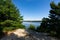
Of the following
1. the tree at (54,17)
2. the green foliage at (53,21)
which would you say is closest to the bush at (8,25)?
the green foliage at (53,21)

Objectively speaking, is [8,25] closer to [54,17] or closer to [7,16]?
[7,16]

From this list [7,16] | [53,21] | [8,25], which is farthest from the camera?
[7,16]

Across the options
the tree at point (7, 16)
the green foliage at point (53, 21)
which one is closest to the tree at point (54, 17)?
the green foliage at point (53, 21)

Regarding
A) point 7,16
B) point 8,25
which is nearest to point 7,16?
point 7,16

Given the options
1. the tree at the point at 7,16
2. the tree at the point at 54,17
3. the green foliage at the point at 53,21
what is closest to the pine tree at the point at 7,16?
the tree at the point at 7,16

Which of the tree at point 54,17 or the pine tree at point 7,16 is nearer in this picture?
the tree at point 54,17

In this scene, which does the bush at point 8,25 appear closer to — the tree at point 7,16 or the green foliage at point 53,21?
the tree at point 7,16

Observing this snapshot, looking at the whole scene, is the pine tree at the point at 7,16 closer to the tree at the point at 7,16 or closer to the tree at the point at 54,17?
the tree at the point at 7,16

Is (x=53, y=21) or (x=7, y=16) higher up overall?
(x=7, y=16)

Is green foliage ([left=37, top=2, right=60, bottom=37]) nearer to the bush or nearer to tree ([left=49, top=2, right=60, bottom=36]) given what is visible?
tree ([left=49, top=2, right=60, bottom=36])

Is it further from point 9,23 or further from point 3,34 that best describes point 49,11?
point 3,34

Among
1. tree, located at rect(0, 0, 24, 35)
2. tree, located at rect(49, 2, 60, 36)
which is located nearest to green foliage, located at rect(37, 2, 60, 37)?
tree, located at rect(49, 2, 60, 36)

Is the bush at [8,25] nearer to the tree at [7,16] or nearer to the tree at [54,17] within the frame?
Result: the tree at [7,16]

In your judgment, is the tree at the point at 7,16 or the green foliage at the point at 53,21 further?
the tree at the point at 7,16
